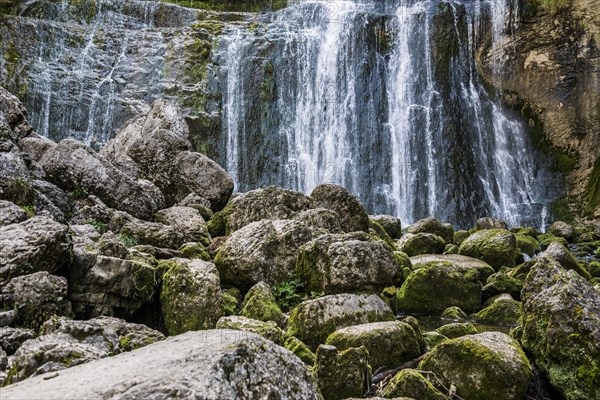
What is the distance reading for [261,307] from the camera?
848 cm

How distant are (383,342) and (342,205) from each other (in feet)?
25.8

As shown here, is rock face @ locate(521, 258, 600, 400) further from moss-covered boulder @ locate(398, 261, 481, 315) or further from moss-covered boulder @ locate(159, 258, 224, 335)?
moss-covered boulder @ locate(159, 258, 224, 335)

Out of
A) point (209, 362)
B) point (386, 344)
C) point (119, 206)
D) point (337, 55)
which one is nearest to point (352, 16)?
point (337, 55)

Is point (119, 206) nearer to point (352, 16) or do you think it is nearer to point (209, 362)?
point (209, 362)

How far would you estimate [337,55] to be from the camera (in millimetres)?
31109

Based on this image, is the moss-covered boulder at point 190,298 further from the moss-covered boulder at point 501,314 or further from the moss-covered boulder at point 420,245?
the moss-covered boulder at point 420,245

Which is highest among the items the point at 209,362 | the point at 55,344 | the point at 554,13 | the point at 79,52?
the point at 554,13

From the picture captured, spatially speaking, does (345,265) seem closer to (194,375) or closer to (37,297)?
(37,297)

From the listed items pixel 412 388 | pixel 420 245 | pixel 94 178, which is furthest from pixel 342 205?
pixel 412 388

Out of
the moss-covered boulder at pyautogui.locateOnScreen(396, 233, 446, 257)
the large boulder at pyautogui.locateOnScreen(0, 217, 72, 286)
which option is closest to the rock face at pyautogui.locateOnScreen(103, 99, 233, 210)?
the moss-covered boulder at pyautogui.locateOnScreen(396, 233, 446, 257)

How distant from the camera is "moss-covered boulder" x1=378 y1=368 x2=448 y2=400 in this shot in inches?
208

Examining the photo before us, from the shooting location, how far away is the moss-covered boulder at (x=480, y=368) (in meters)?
5.64

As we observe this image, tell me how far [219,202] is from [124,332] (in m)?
10.4

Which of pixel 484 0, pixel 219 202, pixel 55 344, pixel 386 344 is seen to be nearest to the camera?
pixel 55 344
